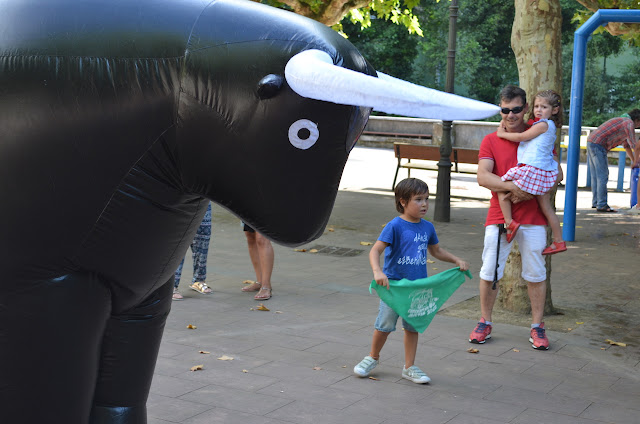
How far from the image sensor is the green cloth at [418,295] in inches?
203

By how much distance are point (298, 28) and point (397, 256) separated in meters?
2.71

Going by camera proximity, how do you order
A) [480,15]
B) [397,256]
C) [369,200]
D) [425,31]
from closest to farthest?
[397,256]
[369,200]
[425,31]
[480,15]

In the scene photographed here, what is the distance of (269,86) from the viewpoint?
265cm

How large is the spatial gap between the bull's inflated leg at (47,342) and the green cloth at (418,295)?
2.60 meters

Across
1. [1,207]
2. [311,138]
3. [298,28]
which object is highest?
[298,28]

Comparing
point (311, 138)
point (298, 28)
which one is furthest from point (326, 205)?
point (298, 28)

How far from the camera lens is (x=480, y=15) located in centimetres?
3653

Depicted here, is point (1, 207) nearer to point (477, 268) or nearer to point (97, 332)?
point (97, 332)

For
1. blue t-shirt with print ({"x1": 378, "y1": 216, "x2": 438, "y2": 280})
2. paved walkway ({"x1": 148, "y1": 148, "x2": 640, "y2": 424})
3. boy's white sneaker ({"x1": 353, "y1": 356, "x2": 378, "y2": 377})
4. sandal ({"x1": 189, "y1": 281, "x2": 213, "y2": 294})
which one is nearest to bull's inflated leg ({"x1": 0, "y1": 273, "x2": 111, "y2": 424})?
paved walkway ({"x1": 148, "y1": 148, "x2": 640, "y2": 424})

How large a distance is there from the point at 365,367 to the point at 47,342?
121 inches

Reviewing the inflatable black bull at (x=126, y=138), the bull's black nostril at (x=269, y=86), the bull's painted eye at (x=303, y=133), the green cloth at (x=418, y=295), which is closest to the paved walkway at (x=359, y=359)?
the green cloth at (x=418, y=295)

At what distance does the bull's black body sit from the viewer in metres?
2.62

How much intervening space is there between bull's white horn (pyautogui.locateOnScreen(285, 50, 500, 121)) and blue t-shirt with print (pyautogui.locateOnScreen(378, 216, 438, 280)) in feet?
8.84

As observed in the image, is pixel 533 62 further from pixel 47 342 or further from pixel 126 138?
pixel 47 342
